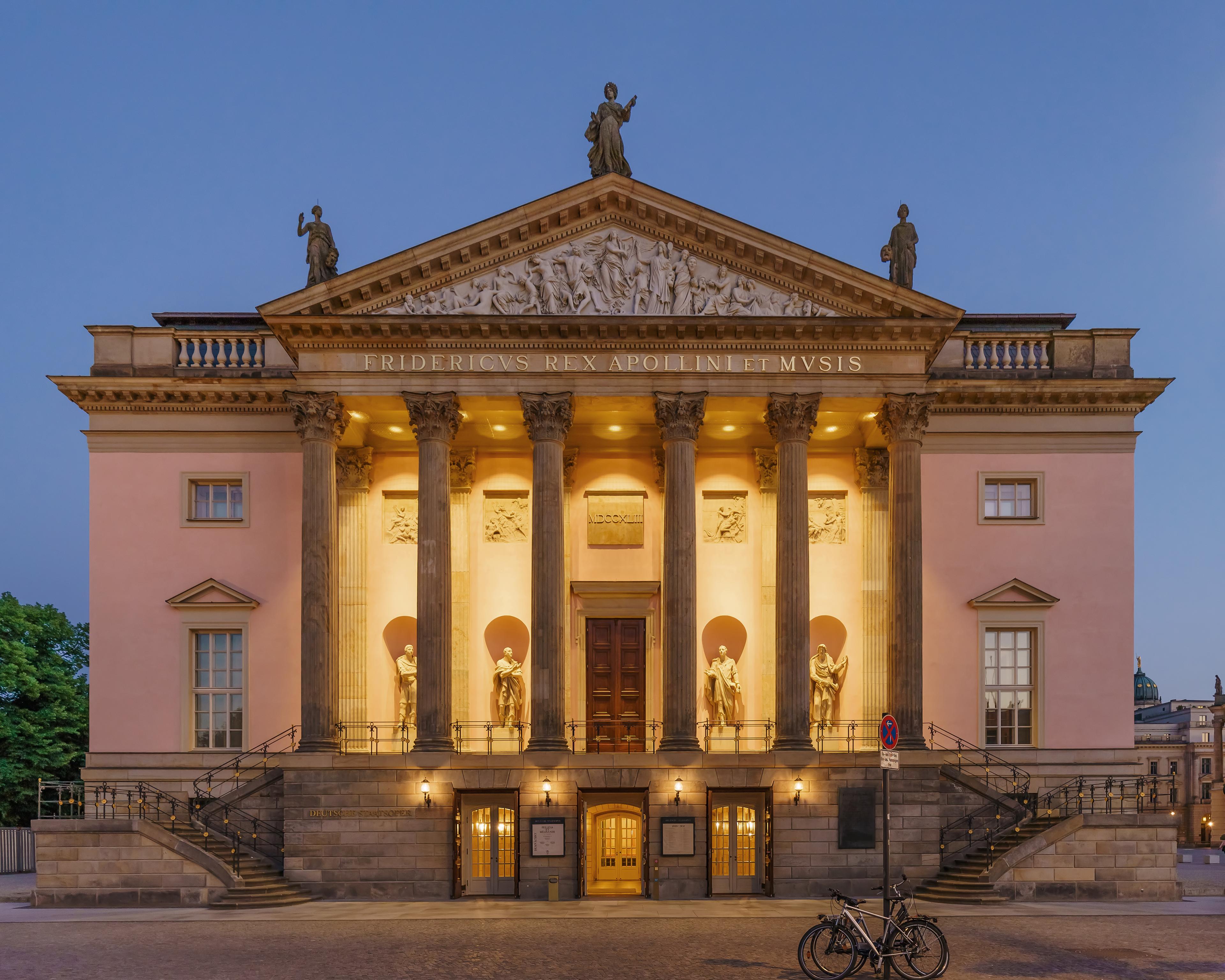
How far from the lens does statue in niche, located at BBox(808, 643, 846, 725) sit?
35.1 metres

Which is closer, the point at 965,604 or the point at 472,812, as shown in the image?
the point at 472,812

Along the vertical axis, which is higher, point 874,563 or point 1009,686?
point 874,563

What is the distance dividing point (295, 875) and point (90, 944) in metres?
7.17

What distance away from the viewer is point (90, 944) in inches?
Answer: 909

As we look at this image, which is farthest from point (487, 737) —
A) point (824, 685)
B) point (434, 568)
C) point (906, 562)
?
point (906, 562)

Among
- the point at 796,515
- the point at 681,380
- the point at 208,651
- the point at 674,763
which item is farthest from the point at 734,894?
the point at 208,651

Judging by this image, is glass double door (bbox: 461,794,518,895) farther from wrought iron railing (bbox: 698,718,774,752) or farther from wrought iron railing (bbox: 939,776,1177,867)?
wrought iron railing (bbox: 939,776,1177,867)

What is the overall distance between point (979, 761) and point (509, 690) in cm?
1364

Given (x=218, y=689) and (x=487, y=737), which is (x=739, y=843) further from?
(x=218, y=689)

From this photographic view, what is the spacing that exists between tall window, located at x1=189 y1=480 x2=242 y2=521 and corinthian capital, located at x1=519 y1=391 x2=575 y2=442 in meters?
9.56

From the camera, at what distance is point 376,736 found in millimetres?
35031

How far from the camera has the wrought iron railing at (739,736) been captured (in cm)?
3438

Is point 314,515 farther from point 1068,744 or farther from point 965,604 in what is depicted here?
point 1068,744

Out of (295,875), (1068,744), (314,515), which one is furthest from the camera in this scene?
(1068,744)
